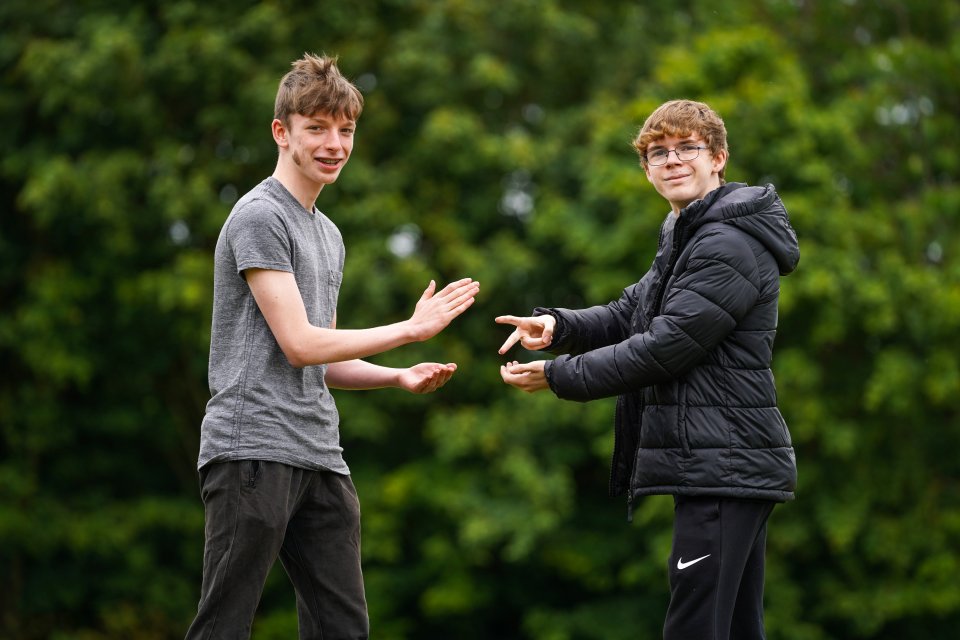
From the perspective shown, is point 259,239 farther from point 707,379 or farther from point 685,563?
point 685,563

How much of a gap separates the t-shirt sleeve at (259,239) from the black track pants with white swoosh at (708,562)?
4.23 feet

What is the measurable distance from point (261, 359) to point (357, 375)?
0.52 metres

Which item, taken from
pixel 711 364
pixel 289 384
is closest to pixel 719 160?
pixel 711 364

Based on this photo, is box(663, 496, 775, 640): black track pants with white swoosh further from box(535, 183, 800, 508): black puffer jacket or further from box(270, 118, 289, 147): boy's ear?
box(270, 118, 289, 147): boy's ear

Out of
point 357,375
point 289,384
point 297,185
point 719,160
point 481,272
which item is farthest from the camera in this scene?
point 481,272

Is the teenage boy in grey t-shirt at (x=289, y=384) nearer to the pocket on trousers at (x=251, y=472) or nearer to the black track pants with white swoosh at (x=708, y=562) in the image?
the pocket on trousers at (x=251, y=472)

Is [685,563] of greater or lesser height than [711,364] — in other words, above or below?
below

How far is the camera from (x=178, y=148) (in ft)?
42.5

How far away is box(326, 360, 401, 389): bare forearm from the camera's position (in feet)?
12.3

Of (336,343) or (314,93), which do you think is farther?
(314,93)

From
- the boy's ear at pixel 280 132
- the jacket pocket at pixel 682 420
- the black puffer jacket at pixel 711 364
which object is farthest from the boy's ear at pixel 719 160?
the boy's ear at pixel 280 132

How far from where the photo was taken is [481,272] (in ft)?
42.1

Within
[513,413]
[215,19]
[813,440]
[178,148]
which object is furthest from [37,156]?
[813,440]

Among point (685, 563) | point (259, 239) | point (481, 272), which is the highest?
point (259, 239)
